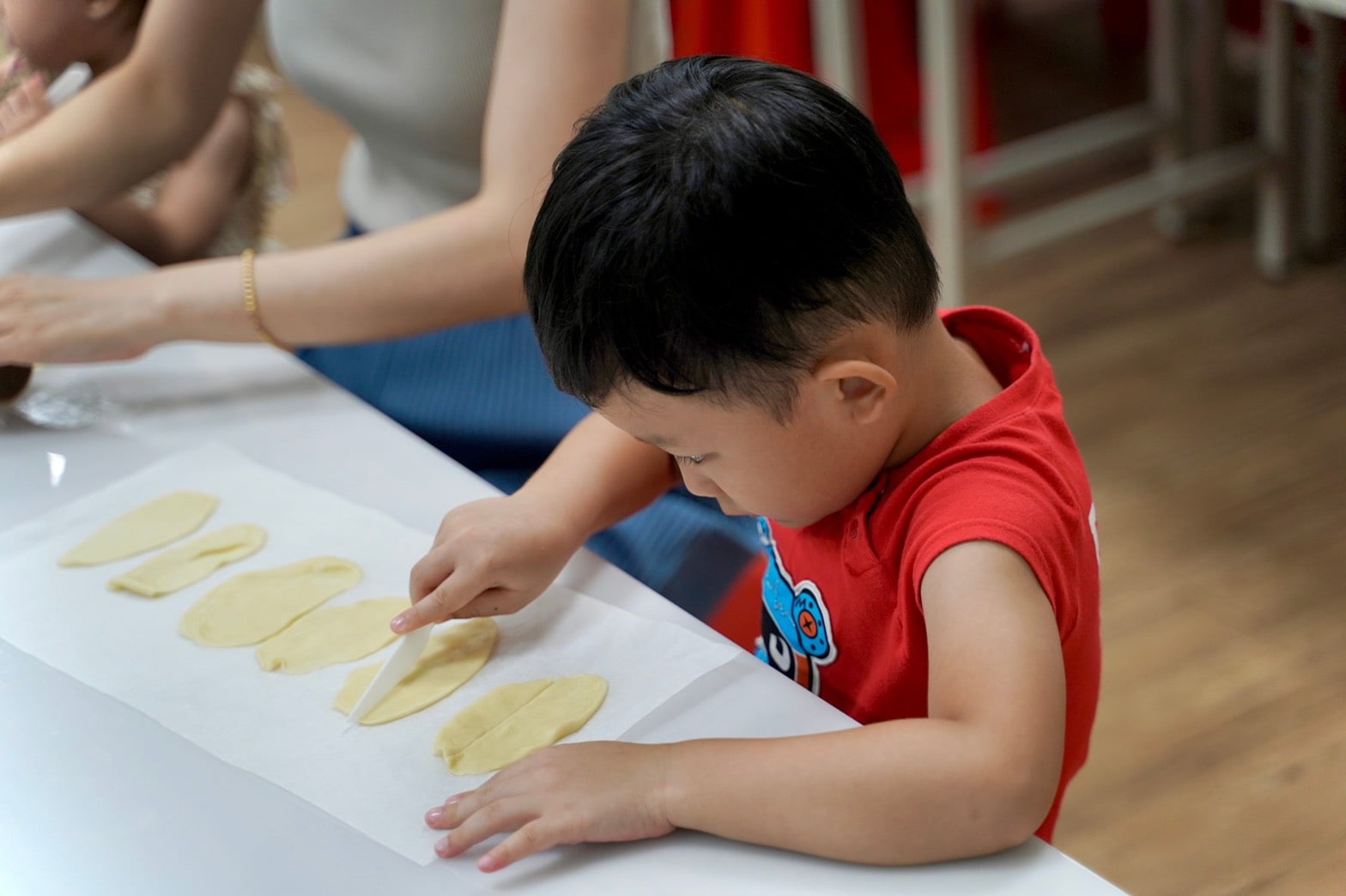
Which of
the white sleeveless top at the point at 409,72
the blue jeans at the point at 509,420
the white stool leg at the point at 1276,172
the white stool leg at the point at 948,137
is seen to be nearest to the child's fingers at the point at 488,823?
the blue jeans at the point at 509,420

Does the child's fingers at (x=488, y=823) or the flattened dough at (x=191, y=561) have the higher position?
the child's fingers at (x=488, y=823)

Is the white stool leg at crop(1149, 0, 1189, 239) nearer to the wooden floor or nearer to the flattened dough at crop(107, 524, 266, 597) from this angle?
the wooden floor

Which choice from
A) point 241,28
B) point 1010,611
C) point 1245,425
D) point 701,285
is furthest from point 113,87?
point 1245,425

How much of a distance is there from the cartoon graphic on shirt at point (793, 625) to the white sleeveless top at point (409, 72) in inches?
17.1

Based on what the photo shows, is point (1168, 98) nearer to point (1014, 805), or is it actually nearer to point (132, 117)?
point (132, 117)

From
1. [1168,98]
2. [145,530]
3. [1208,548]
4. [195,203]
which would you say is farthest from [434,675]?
[1168,98]

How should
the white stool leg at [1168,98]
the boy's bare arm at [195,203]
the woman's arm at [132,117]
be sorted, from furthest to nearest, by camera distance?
1. the white stool leg at [1168,98]
2. the boy's bare arm at [195,203]
3. the woman's arm at [132,117]

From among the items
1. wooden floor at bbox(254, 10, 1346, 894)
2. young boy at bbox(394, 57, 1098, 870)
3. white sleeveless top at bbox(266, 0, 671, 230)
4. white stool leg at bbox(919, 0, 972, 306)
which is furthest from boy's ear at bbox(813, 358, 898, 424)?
white stool leg at bbox(919, 0, 972, 306)

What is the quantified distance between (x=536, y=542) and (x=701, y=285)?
0.21m

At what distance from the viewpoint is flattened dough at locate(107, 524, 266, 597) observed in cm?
72

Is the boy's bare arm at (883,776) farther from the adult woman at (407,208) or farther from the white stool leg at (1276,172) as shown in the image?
the white stool leg at (1276,172)

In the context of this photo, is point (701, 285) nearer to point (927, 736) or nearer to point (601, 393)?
point (601, 393)

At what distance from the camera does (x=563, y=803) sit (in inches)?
20.3

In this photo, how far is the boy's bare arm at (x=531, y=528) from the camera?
65cm
